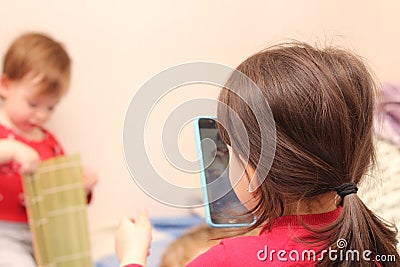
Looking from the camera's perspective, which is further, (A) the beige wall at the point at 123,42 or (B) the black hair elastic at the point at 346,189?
(A) the beige wall at the point at 123,42

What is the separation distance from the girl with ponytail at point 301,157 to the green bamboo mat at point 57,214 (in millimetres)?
449

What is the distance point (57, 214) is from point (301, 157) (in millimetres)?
618

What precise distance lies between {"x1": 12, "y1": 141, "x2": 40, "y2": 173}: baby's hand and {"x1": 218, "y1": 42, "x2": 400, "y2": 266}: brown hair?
518mm

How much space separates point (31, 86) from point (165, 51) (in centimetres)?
37

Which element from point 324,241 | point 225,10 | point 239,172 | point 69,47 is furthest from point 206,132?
point 225,10

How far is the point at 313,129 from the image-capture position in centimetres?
54

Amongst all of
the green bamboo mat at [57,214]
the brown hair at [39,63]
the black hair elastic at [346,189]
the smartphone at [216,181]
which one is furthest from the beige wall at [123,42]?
the black hair elastic at [346,189]

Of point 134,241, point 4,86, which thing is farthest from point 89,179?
point 134,241

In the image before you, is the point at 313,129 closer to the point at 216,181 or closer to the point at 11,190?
the point at 216,181

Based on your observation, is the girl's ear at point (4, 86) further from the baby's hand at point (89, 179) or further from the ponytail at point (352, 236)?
the ponytail at point (352, 236)

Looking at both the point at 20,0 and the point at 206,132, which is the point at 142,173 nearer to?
the point at 206,132

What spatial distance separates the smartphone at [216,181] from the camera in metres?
0.62

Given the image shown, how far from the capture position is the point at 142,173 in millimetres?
569

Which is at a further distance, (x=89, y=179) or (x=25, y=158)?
(x=89, y=179)
